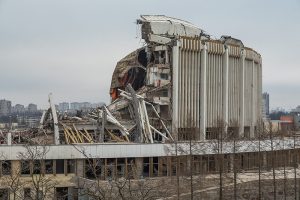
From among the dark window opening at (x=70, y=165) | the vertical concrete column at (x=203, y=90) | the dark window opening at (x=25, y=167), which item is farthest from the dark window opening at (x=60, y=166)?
the vertical concrete column at (x=203, y=90)

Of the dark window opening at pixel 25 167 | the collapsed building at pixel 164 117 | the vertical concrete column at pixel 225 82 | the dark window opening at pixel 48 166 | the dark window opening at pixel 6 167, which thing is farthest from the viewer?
the vertical concrete column at pixel 225 82

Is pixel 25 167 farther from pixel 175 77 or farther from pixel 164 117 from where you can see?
pixel 175 77

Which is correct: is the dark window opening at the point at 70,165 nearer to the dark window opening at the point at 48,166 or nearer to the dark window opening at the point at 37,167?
the dark window opening at the point at 48,166

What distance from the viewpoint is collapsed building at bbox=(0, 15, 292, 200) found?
140 feet

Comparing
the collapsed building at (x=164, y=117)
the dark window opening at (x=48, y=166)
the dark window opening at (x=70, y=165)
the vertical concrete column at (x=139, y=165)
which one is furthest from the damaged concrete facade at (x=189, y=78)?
the dark window opening at (x=48, y=166)

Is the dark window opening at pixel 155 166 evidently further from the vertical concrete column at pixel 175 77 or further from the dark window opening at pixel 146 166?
the vertical concrete column at pixel 175 77

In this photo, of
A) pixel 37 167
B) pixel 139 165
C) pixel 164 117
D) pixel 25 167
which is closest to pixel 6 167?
pixel 25 167

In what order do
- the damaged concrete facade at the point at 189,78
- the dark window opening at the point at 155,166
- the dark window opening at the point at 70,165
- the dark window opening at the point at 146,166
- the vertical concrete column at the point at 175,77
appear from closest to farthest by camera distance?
the dark window opening at the point at 70,165 → the dark window opening at the point at 146,166 → the dark window opening at the point at 155,166 → the vertical concrete column at the point at 175,77 → the damaged concrete facade at the point at 189,78

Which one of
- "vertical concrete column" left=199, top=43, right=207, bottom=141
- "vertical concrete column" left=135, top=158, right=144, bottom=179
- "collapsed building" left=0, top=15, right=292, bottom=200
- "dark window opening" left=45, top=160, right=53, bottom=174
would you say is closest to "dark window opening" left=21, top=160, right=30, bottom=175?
"collapsed building" left=0, top=15, right=292, bottom=200

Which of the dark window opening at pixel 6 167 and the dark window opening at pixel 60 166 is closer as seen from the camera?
the dark window opening at pixel 6 167

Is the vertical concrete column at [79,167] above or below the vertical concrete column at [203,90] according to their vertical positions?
below

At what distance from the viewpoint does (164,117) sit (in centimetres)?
5359

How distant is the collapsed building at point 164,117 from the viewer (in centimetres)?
4275

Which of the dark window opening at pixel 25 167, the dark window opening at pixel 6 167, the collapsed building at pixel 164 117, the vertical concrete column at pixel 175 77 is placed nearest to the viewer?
the dark window opening at pixel 25 167
